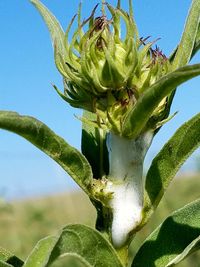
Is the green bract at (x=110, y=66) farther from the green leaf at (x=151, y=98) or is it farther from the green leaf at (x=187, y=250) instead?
the green leaf at (x=187, y=250)

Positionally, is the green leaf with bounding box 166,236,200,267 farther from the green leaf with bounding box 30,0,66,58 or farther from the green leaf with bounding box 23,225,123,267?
the green leaf with bounding box 30,0,66,58

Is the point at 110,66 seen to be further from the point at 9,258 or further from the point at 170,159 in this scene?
the point at 9,258

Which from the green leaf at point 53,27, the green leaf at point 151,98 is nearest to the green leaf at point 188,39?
the green leaf at point 151,98

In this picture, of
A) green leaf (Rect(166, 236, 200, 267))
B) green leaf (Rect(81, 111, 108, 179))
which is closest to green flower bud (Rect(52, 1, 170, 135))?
green leaf (Rect(81, 111, 108, 179))

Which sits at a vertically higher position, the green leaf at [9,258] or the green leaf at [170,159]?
the green leaf at [170,159]

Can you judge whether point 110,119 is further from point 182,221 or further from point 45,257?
point 45,257

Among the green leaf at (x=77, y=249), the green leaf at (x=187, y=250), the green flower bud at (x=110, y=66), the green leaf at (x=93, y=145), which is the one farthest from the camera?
the green leaf at (x=93, y=145)
